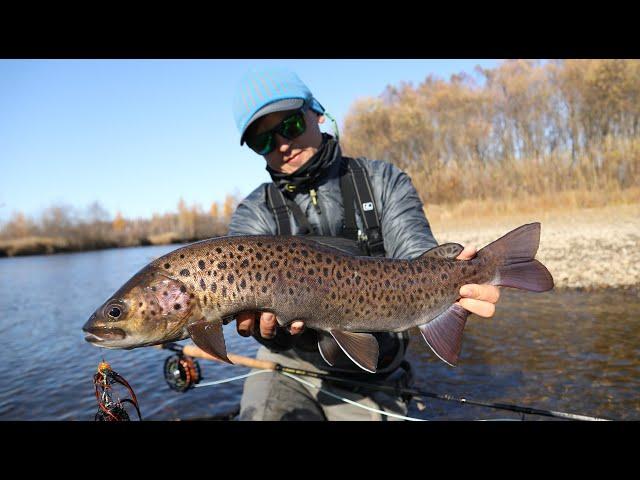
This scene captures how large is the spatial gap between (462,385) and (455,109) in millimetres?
31952

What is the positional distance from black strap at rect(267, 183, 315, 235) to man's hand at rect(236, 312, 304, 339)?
1067 millimetres

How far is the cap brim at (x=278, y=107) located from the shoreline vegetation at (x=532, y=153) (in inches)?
425

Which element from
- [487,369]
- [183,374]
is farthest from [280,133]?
[487,369]

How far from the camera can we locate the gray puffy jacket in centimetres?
358

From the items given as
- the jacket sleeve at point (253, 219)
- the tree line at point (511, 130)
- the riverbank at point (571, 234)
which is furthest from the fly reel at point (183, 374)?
the tree line at point (511, 130)

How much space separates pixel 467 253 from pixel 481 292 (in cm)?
25

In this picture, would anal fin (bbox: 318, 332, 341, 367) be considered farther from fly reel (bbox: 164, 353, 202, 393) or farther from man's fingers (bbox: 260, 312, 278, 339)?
fly reel (bbox: 164, 353, 202, 393)

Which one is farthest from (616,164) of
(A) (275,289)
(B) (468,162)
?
(A) (275,289)

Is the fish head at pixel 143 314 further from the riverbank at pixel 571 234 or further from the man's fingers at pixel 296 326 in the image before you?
the riverbank at pixel 571 234

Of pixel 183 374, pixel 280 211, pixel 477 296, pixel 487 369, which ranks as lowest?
pixel 487 369

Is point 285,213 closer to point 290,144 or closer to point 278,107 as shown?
point 290,144

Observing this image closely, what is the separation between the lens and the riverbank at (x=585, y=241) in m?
11.6

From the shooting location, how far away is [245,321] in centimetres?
270
